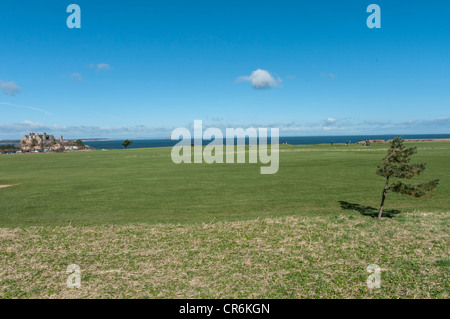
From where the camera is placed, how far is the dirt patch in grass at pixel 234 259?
26.1ft

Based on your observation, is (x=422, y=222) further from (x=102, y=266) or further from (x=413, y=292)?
(x=102, y=266)

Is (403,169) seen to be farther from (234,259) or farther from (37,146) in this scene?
(37,146)

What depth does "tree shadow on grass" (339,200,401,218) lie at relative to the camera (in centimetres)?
1639

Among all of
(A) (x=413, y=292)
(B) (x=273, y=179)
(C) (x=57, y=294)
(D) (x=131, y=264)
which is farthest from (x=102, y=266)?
(B) (x=273, y=179)

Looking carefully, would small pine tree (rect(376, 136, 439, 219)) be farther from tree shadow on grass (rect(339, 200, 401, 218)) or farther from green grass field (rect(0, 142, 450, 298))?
tree shadow on grass (rect(339, 200, 401, 218))

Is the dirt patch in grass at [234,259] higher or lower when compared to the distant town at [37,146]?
lower

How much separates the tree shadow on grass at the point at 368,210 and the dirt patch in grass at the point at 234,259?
1.77m

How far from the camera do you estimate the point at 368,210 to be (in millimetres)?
17562

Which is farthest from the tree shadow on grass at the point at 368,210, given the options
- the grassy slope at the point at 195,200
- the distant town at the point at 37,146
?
the distant town at the point at 37,146

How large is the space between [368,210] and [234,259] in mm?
11786
